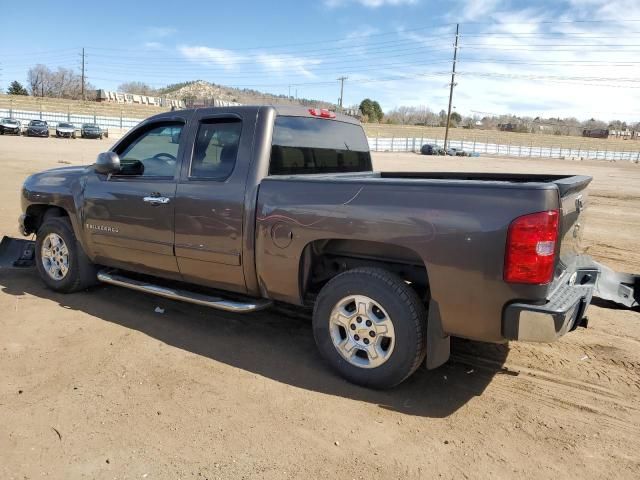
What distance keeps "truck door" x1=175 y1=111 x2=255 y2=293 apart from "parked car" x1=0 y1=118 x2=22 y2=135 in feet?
159

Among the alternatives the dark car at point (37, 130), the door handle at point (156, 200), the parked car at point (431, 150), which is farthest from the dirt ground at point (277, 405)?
the parked car at point (431, 150)

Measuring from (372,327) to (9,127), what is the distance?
50.2m

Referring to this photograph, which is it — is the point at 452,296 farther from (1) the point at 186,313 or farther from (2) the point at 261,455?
(1) the point at 186,313

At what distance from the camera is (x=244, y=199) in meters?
3.92

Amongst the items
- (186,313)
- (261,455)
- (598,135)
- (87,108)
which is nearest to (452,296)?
(261,455)

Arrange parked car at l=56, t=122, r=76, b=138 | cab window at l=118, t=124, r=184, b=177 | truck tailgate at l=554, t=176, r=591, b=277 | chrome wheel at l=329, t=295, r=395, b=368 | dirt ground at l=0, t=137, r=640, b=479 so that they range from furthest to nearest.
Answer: parked car at l=56, t=122, r=76, b=138 < cab window at l=118, t=124, r=184, b=177 < chrome wheel at l=329, t=295, r=395, b=368 < truck tailgate at l=554, t=176, r=591, b=277 < dirt ground at l=0, t=137, r=640, b=479

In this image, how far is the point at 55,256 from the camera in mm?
5500

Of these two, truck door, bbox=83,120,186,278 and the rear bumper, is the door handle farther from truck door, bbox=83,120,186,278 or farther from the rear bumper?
the rear bumper

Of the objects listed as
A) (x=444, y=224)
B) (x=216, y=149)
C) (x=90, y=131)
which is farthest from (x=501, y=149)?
(x=444, y=224)

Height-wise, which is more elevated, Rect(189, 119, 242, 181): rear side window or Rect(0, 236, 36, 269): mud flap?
Rect(189, 119, 242, 181): rear side window

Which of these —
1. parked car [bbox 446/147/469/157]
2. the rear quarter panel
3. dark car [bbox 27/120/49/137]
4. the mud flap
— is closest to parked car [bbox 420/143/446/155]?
parked car [bbox 446/147/469/157]

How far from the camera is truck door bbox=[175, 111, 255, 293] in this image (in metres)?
4.01

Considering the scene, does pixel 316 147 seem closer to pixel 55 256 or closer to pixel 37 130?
pixel 55 256

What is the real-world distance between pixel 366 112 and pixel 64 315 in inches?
4649
